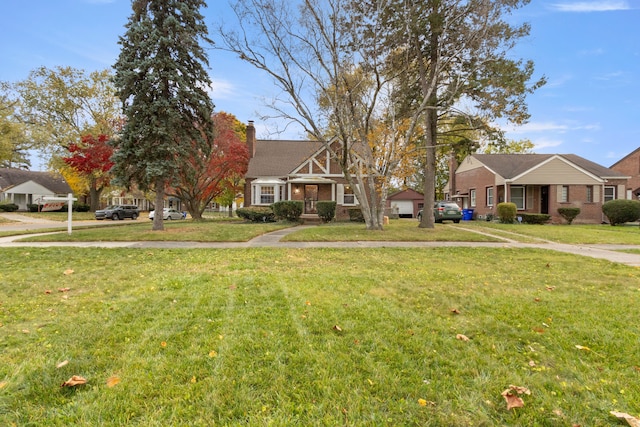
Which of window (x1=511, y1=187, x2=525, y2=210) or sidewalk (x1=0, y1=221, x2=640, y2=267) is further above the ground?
window (x1=511, y1=187, x2=525, y2=210)

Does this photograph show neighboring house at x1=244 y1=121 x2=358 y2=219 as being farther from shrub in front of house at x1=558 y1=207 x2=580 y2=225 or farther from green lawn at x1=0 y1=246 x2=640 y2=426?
green lawn at x1=0 y1=246 x2=640 y2=426

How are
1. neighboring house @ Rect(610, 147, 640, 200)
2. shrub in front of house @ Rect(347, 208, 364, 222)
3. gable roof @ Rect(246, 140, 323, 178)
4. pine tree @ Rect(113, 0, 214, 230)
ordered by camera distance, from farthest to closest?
neighboring house @ Rect(610, 147, 640, 200)
gable roof @ Rect(246, 140, 323, 178)
shrub in front of house @ Rect(347, 208, 364, 222)
pine tree @ Rect(113, 0, 214, 230)

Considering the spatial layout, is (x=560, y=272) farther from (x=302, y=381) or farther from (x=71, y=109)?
(x=71, y=109)

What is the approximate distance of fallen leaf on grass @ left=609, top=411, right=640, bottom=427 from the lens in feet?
6.66

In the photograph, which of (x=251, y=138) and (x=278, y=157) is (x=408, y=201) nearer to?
(x=278, y=157)

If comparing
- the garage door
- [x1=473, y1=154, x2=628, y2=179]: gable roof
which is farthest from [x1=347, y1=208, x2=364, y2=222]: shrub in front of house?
the garage door

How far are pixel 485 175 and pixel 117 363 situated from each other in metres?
30.1

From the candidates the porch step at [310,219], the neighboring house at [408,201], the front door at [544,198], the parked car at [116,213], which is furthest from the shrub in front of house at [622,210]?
the parked car at [116,213]

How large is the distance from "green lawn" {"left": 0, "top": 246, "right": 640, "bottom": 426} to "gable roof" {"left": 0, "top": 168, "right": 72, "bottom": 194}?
54.3 meters

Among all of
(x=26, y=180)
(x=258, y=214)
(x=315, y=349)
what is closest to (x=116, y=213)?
(x=258, y=214)

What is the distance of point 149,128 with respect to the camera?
13.9 metres

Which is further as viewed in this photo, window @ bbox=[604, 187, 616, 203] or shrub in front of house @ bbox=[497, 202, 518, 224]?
window @ bbox=[604, 187, 616, 203]

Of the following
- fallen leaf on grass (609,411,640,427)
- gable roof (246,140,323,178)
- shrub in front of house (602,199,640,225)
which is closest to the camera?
fallen leaf on grass (609,411,640,427)

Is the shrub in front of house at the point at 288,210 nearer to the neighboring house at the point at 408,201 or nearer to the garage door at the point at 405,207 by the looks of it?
the neighboring house at the point at 408,201
